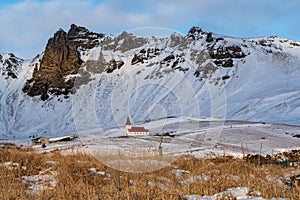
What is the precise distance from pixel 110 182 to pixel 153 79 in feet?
348

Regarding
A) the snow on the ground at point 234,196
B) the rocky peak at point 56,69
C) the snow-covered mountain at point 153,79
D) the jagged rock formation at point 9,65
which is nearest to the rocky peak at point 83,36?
the snow-covered mountain at point 153,79

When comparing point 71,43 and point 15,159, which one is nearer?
point 15,159

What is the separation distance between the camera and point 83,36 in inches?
6225

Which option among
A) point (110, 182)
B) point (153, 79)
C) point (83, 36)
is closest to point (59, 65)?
point (83, 36)

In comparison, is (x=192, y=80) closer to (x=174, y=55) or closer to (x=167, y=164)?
(x=174, y=55)

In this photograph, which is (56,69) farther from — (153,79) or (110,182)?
(110,182)

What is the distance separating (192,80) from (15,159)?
98.3 meters

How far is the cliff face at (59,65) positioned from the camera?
446 feet

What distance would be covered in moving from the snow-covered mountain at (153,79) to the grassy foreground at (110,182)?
197ft

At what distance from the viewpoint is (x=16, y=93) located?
138 meters

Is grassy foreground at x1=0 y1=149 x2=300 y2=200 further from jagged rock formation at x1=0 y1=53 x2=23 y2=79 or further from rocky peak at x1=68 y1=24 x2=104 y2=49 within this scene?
jagged rock formation at x1=0 y1=53 x2=23 y2=79

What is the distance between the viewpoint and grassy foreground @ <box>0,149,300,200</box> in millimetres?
5461

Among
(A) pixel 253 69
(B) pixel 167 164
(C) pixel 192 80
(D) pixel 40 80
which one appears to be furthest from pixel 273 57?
(B) pixel 167 164

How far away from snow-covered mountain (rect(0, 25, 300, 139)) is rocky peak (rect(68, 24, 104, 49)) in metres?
0.43
